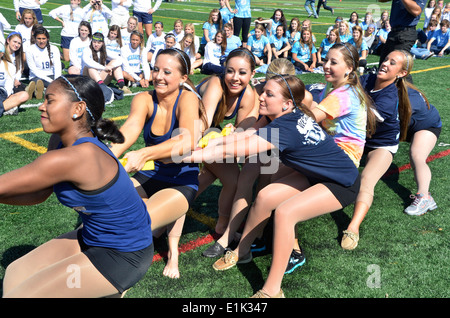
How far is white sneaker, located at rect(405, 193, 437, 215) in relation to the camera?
15.5 ft

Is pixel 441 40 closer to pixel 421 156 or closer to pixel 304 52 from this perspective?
pixel 304 52

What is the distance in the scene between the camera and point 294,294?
3455 millimetres

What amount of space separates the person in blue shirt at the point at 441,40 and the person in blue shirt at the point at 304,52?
19.7ft

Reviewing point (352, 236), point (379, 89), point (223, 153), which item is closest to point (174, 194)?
point (223, 153)

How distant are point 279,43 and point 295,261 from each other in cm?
1074

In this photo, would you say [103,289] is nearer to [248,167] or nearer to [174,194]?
[174,194]

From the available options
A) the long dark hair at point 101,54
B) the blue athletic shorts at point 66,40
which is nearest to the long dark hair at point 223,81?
the long dark hair at point 101,54

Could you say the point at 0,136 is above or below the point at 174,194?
below

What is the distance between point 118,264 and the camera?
2580 millimetres

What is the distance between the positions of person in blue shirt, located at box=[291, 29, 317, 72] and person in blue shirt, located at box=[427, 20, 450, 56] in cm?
→ 601

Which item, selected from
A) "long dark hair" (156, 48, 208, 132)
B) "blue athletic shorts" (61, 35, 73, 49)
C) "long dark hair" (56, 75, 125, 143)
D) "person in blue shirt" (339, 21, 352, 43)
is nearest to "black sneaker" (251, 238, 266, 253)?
"long dark hair" (156, 48, 208, 132)

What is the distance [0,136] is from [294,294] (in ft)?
16.9

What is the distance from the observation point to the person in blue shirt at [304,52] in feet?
42.0

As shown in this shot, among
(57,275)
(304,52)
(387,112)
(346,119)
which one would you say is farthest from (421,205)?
(304,52)
